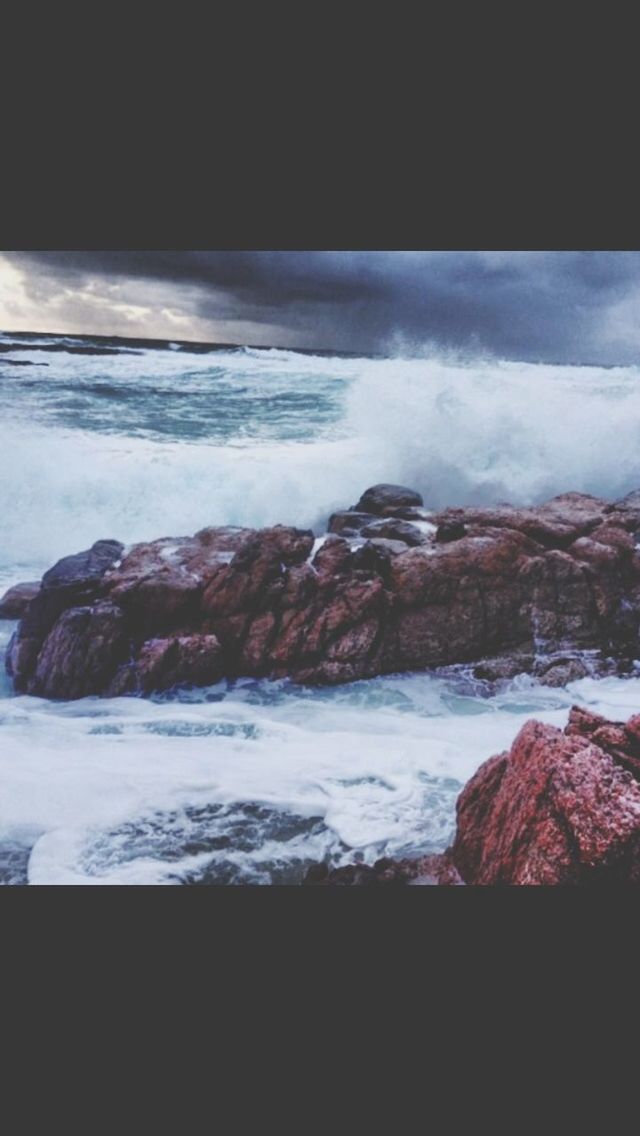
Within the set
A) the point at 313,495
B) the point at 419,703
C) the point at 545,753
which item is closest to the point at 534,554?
the point at 419,703

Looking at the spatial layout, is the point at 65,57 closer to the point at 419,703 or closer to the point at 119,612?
the point at 119,612

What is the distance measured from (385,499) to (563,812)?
3923mm

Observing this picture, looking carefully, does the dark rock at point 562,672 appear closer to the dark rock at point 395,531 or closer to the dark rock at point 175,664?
the dark rock at point 395,531

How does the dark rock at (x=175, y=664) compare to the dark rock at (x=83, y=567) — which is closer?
the dark rock at (x=175, y=664)

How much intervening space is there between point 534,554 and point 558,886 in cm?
306

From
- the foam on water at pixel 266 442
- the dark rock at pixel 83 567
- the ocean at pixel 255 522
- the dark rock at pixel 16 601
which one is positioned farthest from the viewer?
the foam on water at pixel 266 442

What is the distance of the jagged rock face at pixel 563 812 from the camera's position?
1978 millimetres

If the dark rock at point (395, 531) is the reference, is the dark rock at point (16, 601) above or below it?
below

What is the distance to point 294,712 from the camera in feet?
13.1

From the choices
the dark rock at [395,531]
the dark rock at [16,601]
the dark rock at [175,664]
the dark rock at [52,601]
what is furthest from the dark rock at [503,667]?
the dark rock at [16,601]

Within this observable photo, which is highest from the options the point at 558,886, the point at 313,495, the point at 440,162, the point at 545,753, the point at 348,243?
the point at 440,162

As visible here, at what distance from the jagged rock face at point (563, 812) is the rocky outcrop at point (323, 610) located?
198 cm

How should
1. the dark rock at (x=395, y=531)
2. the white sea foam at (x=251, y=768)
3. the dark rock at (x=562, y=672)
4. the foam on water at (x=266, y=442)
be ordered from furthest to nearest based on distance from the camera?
the foam on water at (x=266, y=442) → the dark rock at (x=395, y=531) → the dark rock at (x=562, y=672) → the white sea foam at (x=251, y=768)

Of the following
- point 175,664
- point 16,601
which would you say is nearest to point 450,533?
point 175,664
